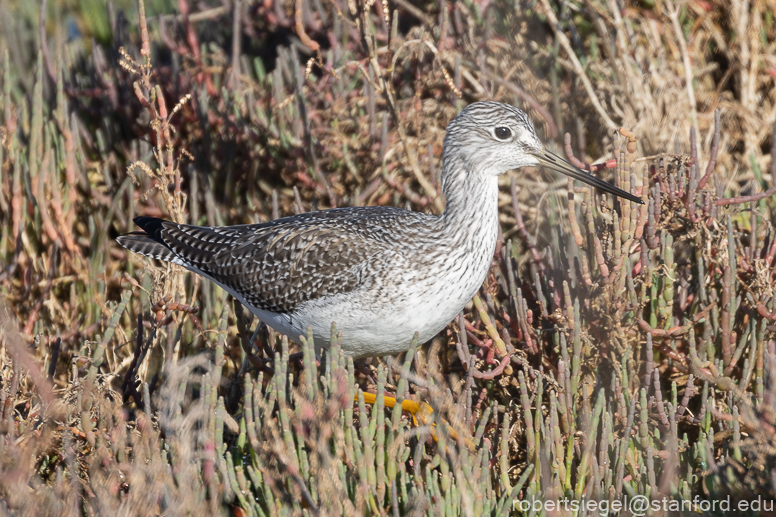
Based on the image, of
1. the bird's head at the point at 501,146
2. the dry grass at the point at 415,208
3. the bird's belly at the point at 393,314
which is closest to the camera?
the dry grass at the point at 415,208

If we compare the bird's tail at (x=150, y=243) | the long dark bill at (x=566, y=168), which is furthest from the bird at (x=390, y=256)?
the bird's tail at (x=150, y=243)

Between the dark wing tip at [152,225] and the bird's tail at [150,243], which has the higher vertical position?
the dark wing tip at [152,225]

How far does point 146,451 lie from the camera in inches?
129

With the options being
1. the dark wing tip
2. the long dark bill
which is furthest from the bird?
the dark wing tip

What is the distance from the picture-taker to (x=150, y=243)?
4602mm

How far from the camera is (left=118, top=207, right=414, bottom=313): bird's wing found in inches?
155

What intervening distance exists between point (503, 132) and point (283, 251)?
132 centimetres

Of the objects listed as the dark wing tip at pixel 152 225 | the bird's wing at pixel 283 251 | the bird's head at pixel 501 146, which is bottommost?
the bird's wing at pixel 283 251

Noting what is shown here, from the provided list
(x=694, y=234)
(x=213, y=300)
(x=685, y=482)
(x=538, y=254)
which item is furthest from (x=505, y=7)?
(x=685, y=482)

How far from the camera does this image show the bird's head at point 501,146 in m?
3.89

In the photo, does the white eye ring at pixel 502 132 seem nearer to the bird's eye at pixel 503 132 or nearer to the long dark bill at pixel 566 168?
the bird's eye at pixel 503 132

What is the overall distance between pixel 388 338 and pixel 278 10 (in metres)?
3.35

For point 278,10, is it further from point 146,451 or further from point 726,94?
point 146,451

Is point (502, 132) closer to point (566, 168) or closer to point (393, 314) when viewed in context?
point (566, 168)
